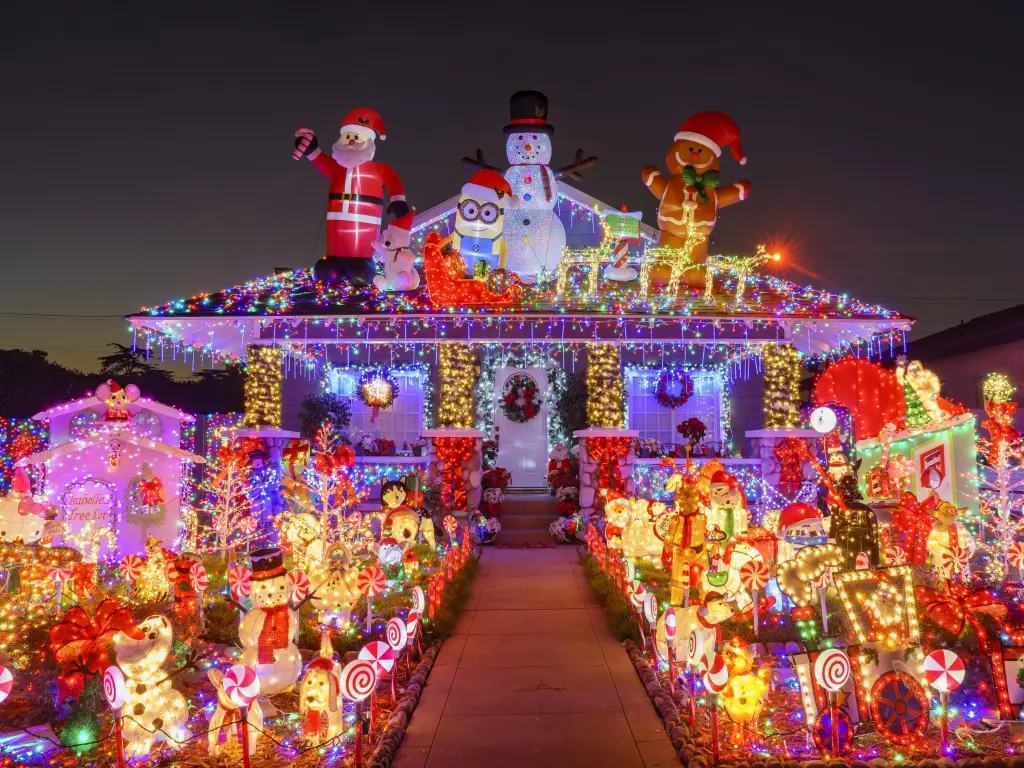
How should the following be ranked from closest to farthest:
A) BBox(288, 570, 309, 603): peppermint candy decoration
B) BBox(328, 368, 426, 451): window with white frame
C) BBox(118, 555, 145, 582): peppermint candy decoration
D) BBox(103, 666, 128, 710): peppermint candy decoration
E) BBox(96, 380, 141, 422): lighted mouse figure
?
BBox(103, 666, 128, 710): peppermint candy decoration < BBox(288, 570, 309, 603): peppermint candy decoration < BBox(118, 555, 145, 582): peppermint candy decoration < BBox(96, 380, 141, 422): lighted mouse figure < BBox(328, 368, 426, 451): window with white frame

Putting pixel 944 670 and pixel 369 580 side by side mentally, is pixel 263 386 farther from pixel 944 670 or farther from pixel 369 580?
pixel 944 670

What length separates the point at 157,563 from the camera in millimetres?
9016

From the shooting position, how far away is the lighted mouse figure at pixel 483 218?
A: 50.7 ft

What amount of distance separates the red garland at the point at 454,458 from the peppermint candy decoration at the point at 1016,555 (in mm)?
8639

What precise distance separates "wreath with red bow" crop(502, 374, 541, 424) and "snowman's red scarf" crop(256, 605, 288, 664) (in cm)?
1156

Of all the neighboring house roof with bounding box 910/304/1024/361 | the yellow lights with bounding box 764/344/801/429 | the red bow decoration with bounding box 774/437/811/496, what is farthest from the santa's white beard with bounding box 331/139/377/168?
the neighboring house roof with bounding box 910/304/1024/361

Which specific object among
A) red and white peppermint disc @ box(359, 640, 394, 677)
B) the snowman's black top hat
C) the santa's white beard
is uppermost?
the snowman's black top hat

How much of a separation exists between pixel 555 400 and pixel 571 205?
4.56 metres

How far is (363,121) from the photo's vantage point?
50.6 feet

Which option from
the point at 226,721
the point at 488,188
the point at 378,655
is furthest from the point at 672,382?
the point at 226,721

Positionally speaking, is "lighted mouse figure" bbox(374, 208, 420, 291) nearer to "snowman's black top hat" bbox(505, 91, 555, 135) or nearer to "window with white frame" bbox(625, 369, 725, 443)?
"snowman's black top hat" bbox(505, 91, 555, 135)

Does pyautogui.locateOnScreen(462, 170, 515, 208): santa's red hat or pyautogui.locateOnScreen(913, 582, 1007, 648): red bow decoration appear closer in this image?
pyautogui.locateOnScreen(913, 582, 1007, 648): red bow decoration

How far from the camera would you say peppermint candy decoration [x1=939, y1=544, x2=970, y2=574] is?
8555 millimetres

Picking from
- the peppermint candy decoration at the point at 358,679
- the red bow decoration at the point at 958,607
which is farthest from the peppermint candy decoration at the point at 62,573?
the red bow decoration at the point at 958,607
